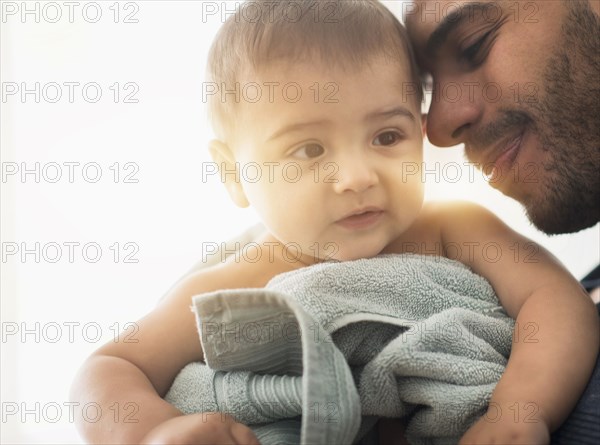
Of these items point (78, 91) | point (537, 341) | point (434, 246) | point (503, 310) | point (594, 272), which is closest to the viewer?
point (537, 341)

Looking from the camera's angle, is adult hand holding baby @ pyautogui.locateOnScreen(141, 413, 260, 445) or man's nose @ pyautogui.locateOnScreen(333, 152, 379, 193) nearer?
adult hand holding baby @ pyautogui.locateOnScreen(141, 413, 260, 445)

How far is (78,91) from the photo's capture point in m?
1.48

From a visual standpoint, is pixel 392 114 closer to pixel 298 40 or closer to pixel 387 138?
pixel 387 138

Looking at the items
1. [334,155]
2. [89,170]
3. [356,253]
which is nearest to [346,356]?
[356,253]

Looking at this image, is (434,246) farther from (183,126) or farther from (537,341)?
(183,126)

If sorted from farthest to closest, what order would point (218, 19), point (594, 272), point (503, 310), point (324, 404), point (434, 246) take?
1. point (218, 19)
2. point (594, 272)
3. point (434, 246)
4. point (503, 310)
5. point (324, 404)

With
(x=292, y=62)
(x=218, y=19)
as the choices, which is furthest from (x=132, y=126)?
(x=292, y=62)

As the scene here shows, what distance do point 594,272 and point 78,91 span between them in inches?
49.5

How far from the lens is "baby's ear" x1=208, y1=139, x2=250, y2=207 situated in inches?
40.1

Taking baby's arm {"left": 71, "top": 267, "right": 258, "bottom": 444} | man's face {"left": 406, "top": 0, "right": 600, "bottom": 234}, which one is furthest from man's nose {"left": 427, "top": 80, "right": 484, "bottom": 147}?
baby's arm {"left": 71, "top": 267, "right": 258, "bottom": 444}

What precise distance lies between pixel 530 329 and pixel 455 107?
20.4 inches

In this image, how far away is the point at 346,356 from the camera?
768 millimetres

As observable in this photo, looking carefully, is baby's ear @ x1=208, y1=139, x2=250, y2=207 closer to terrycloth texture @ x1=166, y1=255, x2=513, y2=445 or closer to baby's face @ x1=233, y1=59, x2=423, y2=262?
baby's face @ x1=233, y1=59, x2=423, y2=262

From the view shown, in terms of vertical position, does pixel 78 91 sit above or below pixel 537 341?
above
